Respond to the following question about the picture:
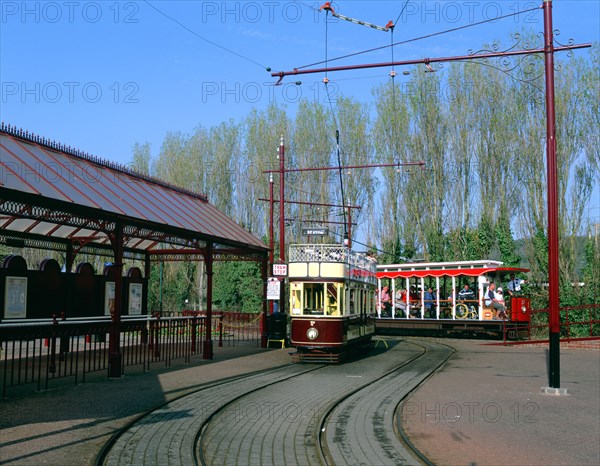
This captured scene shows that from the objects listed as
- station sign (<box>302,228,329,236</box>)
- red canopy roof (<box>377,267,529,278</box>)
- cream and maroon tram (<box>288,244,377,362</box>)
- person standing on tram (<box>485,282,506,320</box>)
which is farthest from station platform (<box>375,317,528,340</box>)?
cream and maroon tram (<box>288,244,377,362</box>)

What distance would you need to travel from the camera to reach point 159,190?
21.4 meters

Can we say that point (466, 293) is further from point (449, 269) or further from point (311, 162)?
point (311, 162)

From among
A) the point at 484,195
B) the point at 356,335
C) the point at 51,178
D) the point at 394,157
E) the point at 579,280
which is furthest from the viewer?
the point at 394,157

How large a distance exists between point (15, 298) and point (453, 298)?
19682 mm

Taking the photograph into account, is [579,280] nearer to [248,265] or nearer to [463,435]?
[248,265]

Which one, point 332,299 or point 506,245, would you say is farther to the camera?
point 506,245

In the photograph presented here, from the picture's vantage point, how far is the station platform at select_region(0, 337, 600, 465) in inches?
316

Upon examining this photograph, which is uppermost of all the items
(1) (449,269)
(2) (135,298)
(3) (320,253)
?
(3) (320,253)

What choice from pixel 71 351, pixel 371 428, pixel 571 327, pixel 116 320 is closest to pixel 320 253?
pixel 116 320

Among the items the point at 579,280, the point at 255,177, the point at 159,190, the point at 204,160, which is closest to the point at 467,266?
the point at 579,280

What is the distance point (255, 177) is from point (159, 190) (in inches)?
1181

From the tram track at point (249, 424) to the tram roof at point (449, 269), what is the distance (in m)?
14.1

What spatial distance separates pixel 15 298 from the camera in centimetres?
1639

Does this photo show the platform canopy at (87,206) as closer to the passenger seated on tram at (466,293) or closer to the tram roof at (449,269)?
the tram roof at (449,269)
